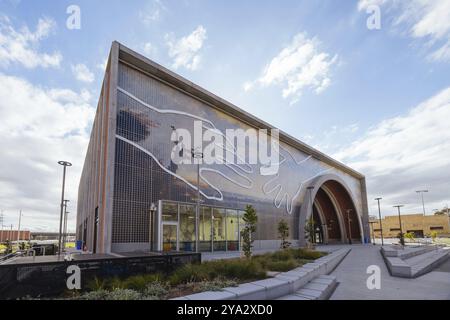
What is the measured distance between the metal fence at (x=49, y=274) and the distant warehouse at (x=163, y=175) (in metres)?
8.59

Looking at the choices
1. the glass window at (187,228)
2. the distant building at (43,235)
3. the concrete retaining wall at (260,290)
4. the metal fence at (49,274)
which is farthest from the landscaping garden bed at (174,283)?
the distant building at (43,235)

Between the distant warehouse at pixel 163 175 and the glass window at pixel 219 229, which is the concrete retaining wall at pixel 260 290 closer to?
the distant warehouse at pixel 163 175

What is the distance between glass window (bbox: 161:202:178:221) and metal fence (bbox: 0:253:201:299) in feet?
36.2

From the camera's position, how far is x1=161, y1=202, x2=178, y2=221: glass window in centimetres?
2000

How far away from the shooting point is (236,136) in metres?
28.8

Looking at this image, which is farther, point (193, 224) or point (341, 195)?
point (341, 195)

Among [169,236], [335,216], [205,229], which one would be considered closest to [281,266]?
[169,236]

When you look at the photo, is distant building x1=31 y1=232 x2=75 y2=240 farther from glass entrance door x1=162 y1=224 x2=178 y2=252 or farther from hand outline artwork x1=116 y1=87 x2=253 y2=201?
glass entrance door x1=162 y1=224 x2=178 y2=252

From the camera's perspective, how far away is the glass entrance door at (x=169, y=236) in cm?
1967

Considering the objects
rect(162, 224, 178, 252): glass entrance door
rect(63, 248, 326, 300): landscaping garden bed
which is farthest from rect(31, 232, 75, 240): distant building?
rect(63, 248, 326, 300): landscaping garden bed

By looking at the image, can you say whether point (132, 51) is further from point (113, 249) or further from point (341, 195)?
point (341, 195)

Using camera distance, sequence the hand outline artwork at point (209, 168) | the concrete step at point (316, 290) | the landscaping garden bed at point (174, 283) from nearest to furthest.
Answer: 1. the landscaping garden bed at point (174, 283)
2. the concrete step at point (316, 290)
3. the hand outline artwork at point (209, 168)

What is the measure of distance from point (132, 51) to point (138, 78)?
6.11ft
